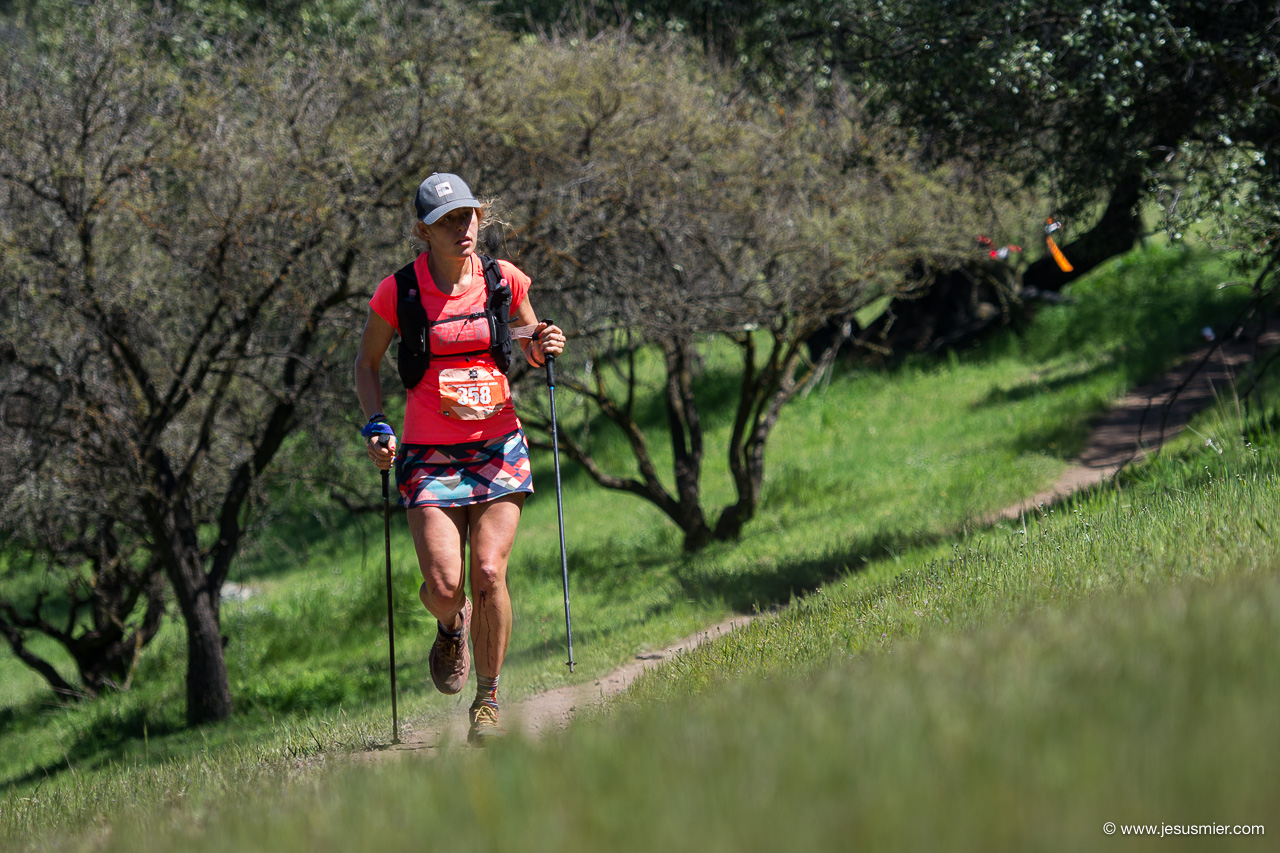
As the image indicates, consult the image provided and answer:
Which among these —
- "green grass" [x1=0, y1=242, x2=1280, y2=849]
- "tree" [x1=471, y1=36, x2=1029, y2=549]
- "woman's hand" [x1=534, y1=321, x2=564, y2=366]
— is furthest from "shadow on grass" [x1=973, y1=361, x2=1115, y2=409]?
"woman's hand" [x1=534, y1=321, x2=564, y2=366]

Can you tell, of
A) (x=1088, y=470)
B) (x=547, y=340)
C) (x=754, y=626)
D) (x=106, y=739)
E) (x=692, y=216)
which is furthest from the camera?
(x=1088, y=470)

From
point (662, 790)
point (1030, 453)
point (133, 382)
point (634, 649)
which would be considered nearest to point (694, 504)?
point (1030, 453)

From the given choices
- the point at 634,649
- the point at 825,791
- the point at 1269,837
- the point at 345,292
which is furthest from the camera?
the point at 345,292

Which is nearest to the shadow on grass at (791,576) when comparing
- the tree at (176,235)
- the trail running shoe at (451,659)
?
the tree at (176,235)

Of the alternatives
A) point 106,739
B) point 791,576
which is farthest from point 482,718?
point 106,739

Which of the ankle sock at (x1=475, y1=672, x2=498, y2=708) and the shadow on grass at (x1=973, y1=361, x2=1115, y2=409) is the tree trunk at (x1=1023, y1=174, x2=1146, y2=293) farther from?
the ankle sock at (x1=475, y1=672, x2=498, y2=708)

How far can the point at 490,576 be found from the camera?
16.1ft

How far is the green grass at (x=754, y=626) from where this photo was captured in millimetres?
2355

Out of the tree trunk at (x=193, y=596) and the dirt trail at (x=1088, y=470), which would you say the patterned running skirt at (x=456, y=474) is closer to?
the dirt trail at (x=1088, y=470)

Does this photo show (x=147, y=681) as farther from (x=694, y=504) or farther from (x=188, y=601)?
(x=694, y=504)

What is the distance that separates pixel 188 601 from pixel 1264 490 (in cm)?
827

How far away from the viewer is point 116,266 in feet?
29.3

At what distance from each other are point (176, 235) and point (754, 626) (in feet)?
17.5

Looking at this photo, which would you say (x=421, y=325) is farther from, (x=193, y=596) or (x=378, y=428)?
(x=193, y=596)
